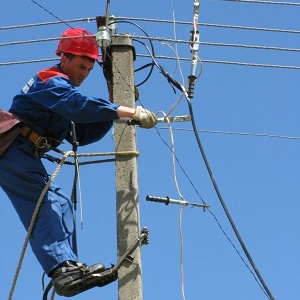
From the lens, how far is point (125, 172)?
6.71m

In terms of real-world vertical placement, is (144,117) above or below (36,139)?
above

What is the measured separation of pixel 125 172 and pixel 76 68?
0.77 metres

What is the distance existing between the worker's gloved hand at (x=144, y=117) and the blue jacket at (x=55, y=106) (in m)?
0.16

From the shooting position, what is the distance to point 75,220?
641 cm

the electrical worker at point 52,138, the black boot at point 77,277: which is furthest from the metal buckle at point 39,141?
the black boot at point 77,277

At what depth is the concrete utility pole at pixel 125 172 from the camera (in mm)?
6422

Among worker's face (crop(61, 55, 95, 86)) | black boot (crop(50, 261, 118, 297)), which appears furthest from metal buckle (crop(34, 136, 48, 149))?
black boot (crop(50, 261, 118, 297))

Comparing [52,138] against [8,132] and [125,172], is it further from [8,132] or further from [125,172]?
[125,172]

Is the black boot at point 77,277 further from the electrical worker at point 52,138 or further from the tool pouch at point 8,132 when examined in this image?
the tool pouch at point 8,132

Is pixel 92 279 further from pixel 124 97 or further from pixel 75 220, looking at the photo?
pixel 124 97

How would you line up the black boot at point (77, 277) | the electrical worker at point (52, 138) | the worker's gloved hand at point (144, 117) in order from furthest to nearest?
1. the worker's gloved hand at point (144, 117)
2. the electrical worker at point (52, 138)
3. the black boot at point (77, 277)

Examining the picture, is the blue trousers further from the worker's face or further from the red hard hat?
the red hard hat

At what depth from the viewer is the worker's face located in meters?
6.55

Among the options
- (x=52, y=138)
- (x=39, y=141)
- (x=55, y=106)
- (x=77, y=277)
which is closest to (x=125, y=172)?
(x=52, y=138)
